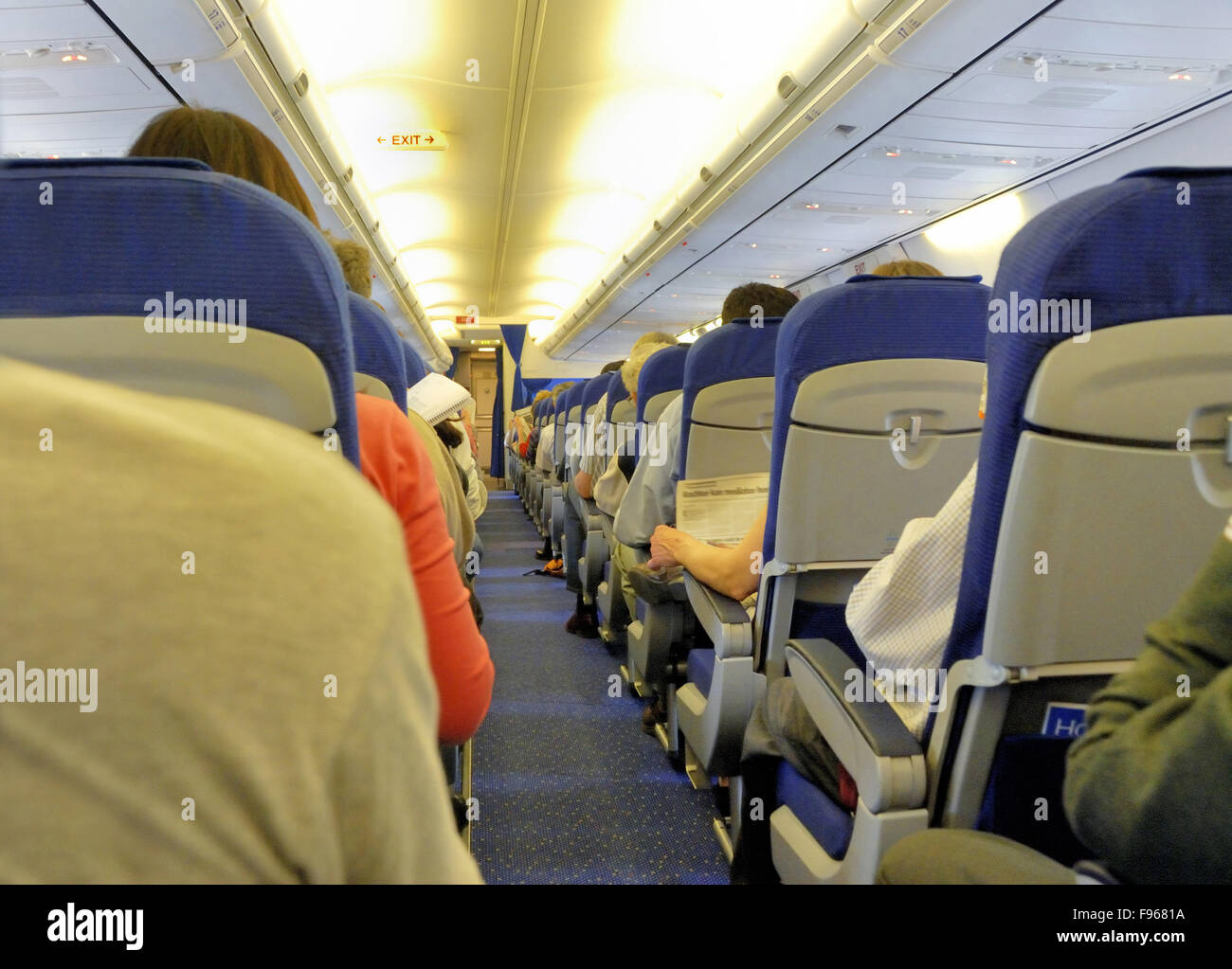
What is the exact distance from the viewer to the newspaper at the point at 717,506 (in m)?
2.58

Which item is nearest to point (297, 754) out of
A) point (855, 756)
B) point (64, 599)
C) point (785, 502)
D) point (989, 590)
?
point (64, 599)

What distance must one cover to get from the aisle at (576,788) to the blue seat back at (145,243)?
1883 millimetres

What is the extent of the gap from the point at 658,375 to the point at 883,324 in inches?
62.9

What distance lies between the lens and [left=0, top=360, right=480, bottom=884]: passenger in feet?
0.95

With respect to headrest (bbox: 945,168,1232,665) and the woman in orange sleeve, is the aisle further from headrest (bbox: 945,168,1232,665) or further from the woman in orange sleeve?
headrest (bbox: 945,168,1232,665)

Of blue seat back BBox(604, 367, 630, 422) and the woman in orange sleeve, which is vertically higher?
blue seat back BBox(604, 367, 630, 422)

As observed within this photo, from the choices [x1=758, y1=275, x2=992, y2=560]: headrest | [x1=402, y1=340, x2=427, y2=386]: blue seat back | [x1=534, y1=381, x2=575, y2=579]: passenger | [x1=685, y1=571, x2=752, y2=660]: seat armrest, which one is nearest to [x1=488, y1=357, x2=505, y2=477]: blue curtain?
[x1=534, y1=381, x2=575, y2=579]: passenger

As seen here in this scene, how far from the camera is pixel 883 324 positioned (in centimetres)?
175

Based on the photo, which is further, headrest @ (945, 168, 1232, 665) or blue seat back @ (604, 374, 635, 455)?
blue seat back @ (604, 374, 635, 455)

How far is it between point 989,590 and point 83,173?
1264 mm

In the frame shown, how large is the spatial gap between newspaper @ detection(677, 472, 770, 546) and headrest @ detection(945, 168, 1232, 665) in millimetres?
1534

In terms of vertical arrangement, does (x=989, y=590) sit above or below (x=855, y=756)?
above

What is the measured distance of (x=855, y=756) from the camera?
137 centimetres
